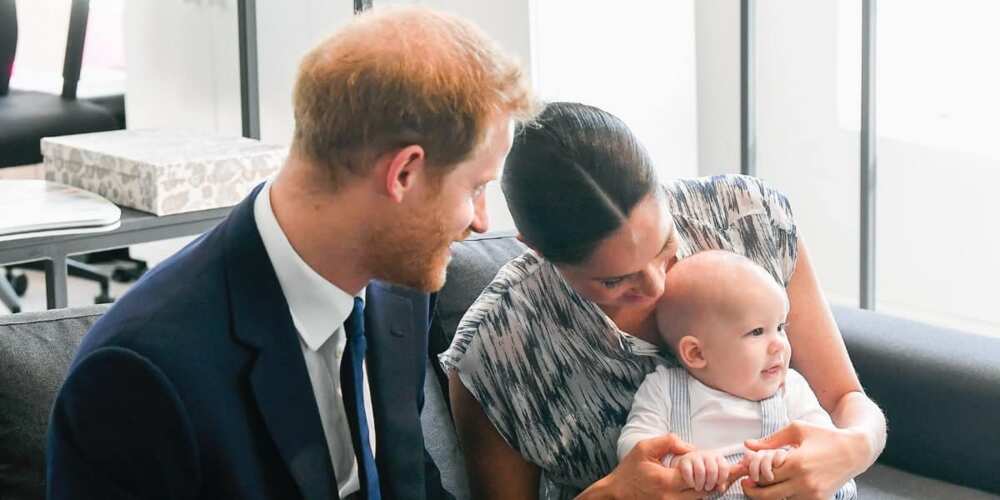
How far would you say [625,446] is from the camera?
169cm

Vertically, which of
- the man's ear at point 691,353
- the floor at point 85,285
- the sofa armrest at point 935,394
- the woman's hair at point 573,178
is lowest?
the floor at point 85,285

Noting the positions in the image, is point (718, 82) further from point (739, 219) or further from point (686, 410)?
point (686, 410)

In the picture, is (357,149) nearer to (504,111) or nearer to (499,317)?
(504,111)

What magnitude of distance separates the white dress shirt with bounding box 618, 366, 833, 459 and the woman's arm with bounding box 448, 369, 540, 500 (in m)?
0.14

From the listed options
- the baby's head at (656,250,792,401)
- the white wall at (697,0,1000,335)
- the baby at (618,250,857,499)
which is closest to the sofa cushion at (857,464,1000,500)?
the baby at (618,250,857,499)

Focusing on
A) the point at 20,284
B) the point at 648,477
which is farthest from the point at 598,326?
the point at 20,284

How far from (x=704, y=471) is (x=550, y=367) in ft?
0.89

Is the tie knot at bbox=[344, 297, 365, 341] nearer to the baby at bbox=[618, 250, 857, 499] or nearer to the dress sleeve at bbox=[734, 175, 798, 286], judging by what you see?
the baby at bbox=[618, 250, 857, 499]

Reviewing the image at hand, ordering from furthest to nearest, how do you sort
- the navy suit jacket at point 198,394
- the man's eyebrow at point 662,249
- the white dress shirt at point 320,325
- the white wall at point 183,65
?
the white wall at point 183,65
the man's eyebrow at point 662,249
the white dress shirt at point 320,325
the navy suit jacket at point 198,394

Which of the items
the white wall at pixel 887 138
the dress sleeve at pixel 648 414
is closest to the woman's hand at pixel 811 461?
the dress sleeve at pixel 648 414

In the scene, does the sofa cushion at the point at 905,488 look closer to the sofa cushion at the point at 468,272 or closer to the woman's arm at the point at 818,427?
the woman's arm at the point at 818,427

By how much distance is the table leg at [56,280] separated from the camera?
2330 millimetres

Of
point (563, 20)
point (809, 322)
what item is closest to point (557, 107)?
point (809, 322)

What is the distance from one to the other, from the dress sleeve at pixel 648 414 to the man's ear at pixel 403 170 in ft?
1.75
